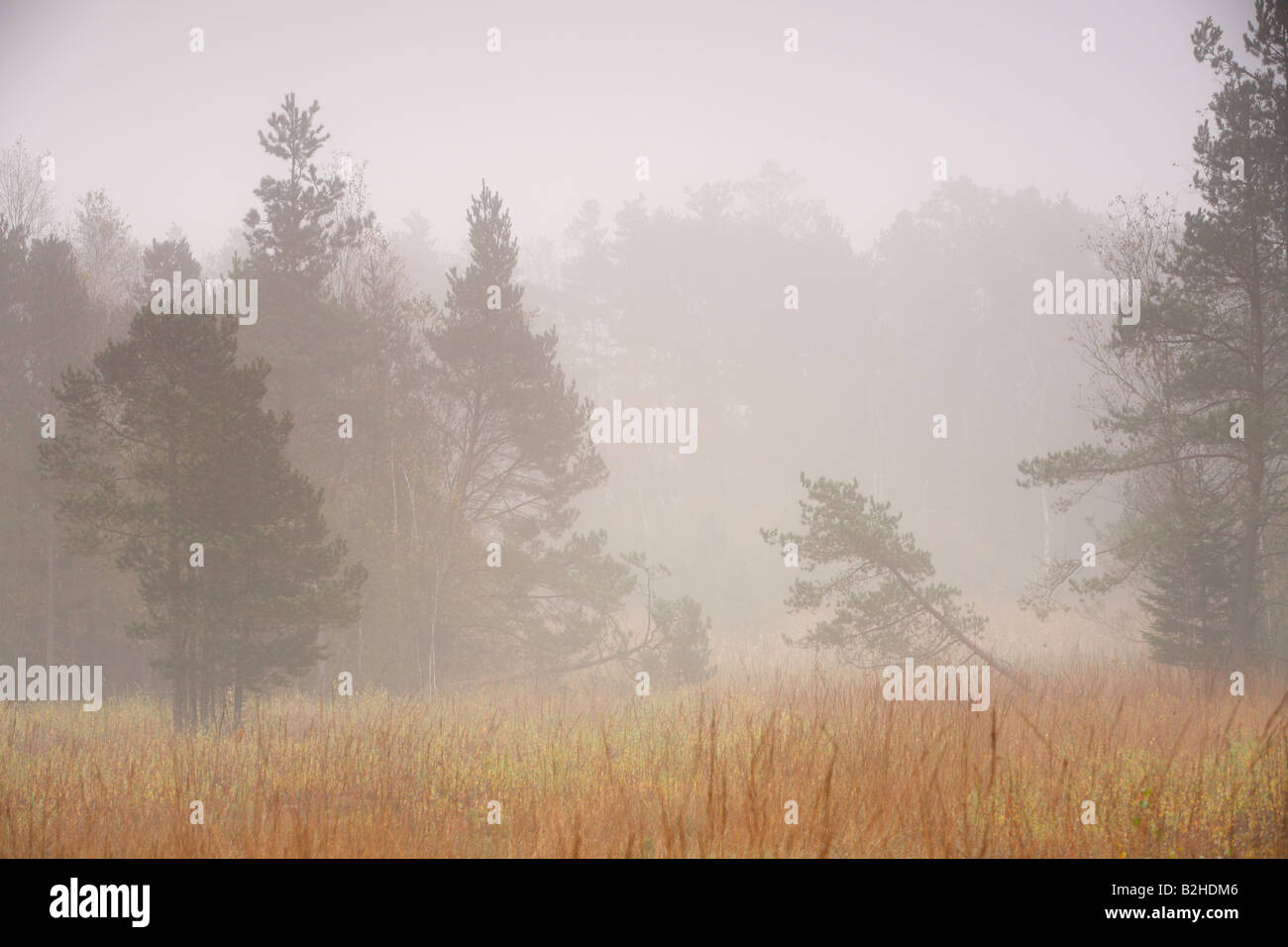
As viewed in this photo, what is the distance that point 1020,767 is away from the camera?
585cm

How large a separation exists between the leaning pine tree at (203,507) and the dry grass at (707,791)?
2909mm

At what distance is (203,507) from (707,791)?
9686 mm

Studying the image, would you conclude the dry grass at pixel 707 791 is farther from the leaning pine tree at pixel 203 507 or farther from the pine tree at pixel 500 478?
the pine tree at pixel 500 478

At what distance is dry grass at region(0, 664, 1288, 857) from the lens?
4.81m

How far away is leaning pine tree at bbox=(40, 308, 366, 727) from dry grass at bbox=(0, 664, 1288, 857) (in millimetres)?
2909

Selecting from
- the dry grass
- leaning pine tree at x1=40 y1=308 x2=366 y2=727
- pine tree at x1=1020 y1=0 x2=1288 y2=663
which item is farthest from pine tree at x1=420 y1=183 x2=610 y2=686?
pine tree at x1=1020 y1=0 x2=1288 y2=663

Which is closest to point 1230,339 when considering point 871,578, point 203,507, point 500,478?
point 871,578

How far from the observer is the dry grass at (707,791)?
4.81 metres

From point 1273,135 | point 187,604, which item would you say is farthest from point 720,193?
point 187,604

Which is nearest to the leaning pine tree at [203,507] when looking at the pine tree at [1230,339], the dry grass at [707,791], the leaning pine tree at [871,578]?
the dry grass at [707,791]

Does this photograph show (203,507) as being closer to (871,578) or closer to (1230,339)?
(871,578)
